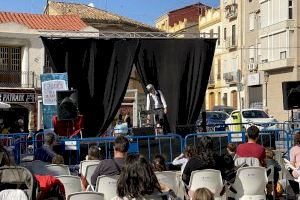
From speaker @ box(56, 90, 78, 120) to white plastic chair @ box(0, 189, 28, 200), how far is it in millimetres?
7883

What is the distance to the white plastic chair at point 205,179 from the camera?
821cm

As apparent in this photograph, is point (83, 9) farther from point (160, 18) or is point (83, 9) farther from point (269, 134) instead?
point (269, 134)

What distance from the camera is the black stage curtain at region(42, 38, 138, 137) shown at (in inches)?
588

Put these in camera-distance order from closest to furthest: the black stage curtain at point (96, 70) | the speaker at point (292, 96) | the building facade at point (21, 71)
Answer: the black stage curtain at point (96, 70), the speaker at point (292, 96), the building facade at point (21, 71)

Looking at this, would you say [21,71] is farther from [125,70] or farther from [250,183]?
[250,183]

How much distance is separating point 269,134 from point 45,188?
8830mm

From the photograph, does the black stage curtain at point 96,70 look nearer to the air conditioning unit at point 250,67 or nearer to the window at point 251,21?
the air conditioning unit at point 250,67

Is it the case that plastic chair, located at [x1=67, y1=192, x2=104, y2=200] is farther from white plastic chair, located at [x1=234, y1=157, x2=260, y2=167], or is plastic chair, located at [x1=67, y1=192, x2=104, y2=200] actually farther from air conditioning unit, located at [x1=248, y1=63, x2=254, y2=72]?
air conditioning unit, located at [x1=248, y1=63, x2=254, y2=72]

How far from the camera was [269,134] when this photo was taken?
14188 millimetres

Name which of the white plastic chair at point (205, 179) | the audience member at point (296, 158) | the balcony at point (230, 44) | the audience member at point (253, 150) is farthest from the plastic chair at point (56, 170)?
the balcony at point (230, 44)

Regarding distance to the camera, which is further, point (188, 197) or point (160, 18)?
point (160, 18)

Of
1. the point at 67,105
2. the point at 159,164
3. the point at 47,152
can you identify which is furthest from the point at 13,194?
the point at 67,105

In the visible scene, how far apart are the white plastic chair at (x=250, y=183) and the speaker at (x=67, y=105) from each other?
19.5 ft

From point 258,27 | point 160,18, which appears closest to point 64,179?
point 258,27
